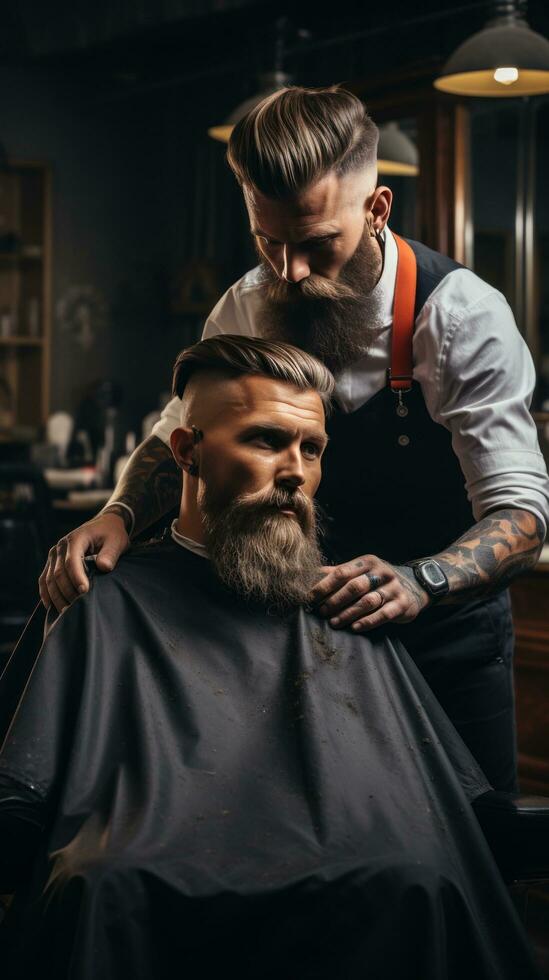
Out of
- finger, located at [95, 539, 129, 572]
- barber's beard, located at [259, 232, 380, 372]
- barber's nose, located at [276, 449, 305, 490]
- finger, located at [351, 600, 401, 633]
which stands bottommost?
finger, located at [351, 600, 401, 633]

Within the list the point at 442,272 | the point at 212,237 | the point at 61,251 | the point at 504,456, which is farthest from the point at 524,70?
the point at 61,251

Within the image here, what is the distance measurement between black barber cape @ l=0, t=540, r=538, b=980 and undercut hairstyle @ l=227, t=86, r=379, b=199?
24.6 inches

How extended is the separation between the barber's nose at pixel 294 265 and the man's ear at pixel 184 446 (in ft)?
0.98

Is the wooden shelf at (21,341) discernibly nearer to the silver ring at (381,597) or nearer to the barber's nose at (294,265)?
the barber's nose at (294,265)

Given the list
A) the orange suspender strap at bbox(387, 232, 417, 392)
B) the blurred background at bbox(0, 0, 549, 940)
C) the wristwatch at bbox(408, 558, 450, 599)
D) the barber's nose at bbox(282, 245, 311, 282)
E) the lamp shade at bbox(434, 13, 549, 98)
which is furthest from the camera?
the blurred background at bbox(0, 0, 549, 940)

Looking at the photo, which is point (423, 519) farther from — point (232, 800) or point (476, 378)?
point (232, 800)

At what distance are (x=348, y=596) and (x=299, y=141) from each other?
2.36 feet

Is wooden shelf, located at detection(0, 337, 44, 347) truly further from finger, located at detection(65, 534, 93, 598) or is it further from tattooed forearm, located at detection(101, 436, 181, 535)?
finger, located at detection(65, 534, 93, 598)

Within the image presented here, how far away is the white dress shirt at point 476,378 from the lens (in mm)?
1950

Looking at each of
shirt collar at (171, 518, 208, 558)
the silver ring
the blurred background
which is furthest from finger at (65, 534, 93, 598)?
the blurred background

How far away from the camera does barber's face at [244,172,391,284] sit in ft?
6.12

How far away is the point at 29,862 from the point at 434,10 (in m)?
4.86

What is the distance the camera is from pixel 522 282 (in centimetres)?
476

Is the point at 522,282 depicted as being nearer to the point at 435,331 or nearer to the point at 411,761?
the point at 435,331
